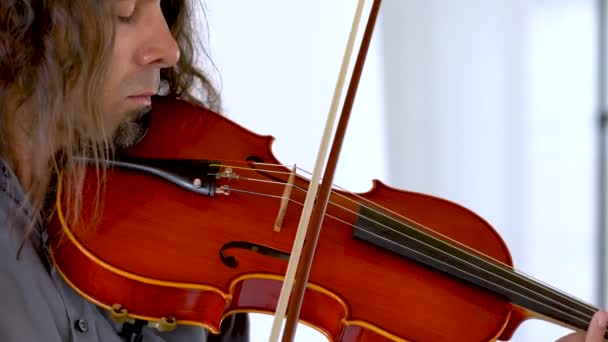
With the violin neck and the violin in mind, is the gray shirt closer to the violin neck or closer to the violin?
the violin

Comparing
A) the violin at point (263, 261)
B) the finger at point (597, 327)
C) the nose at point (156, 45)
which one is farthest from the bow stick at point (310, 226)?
the finger at point (597, 327)

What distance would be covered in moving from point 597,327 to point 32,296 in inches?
22.0

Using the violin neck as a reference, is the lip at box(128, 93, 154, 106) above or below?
above

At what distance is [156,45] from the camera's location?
0.80 meters

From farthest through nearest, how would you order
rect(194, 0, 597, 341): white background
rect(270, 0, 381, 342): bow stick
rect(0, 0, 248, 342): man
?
rect(194, 0, 597, 341): white background < rect(0, 0, 248, 342): man < rect(270, 0, 381, 342): bow stick

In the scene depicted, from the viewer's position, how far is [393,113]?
2020 millimetres

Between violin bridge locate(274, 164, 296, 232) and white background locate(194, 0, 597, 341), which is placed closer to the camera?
violin bridge locate(274, 164, 296, 232)

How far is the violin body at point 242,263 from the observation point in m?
0.76

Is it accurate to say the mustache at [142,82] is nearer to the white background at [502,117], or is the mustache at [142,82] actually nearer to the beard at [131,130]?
the beard at [131,130]

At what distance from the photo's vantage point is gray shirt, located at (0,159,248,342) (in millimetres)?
728

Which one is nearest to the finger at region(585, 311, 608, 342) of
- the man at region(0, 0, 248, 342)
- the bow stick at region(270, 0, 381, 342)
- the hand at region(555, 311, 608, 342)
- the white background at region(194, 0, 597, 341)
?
the hand at region(555, 311, 608, 342)

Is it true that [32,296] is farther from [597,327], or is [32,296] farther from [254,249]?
[597,327]

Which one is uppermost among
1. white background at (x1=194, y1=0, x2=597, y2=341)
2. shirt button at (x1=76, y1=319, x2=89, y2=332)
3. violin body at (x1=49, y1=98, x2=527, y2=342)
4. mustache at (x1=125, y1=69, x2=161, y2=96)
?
white background at (x1=194, y1=0, x2=597, y2=341)

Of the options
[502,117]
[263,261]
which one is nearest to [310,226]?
[263,261]
